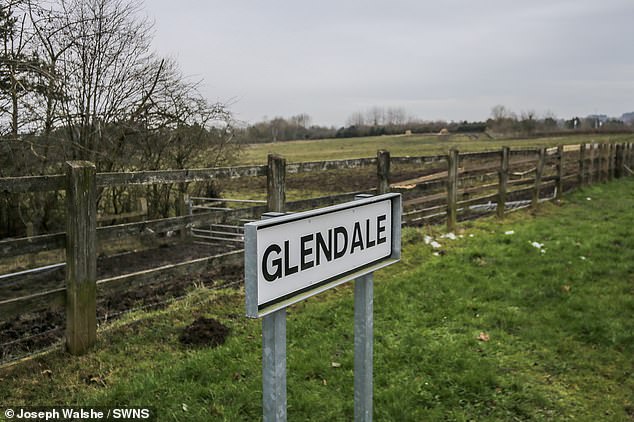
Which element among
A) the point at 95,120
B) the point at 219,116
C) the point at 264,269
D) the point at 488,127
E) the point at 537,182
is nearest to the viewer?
the point at 264,269

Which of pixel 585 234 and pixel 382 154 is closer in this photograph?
pixel 382 154

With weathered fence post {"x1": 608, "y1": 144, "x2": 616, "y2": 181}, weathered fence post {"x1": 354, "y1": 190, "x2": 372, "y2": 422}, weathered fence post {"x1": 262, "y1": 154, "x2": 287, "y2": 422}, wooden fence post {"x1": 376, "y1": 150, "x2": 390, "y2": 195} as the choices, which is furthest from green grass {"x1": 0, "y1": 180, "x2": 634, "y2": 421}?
weathered fence post {"x1": 608, "y1": 144, "x2": 616, "y2": 181}

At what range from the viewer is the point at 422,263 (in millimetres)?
7148

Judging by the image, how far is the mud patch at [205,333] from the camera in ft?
14.6

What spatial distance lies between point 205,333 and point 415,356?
5.74ft

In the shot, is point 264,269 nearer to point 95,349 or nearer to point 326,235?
point 326,235

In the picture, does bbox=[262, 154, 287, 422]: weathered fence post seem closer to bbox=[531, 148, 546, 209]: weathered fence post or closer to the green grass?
the green grass

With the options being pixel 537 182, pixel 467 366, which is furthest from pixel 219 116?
pixel 467 366

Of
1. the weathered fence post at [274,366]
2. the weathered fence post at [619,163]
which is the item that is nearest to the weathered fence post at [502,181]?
the weathered fence post at [274,366]

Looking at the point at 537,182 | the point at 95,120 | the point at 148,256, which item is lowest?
the point at 148,256

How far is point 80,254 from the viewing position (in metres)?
4.12

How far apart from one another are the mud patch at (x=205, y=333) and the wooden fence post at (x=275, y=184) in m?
1.60

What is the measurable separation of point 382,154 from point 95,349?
186 inches

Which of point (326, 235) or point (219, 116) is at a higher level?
point (219, 116)
